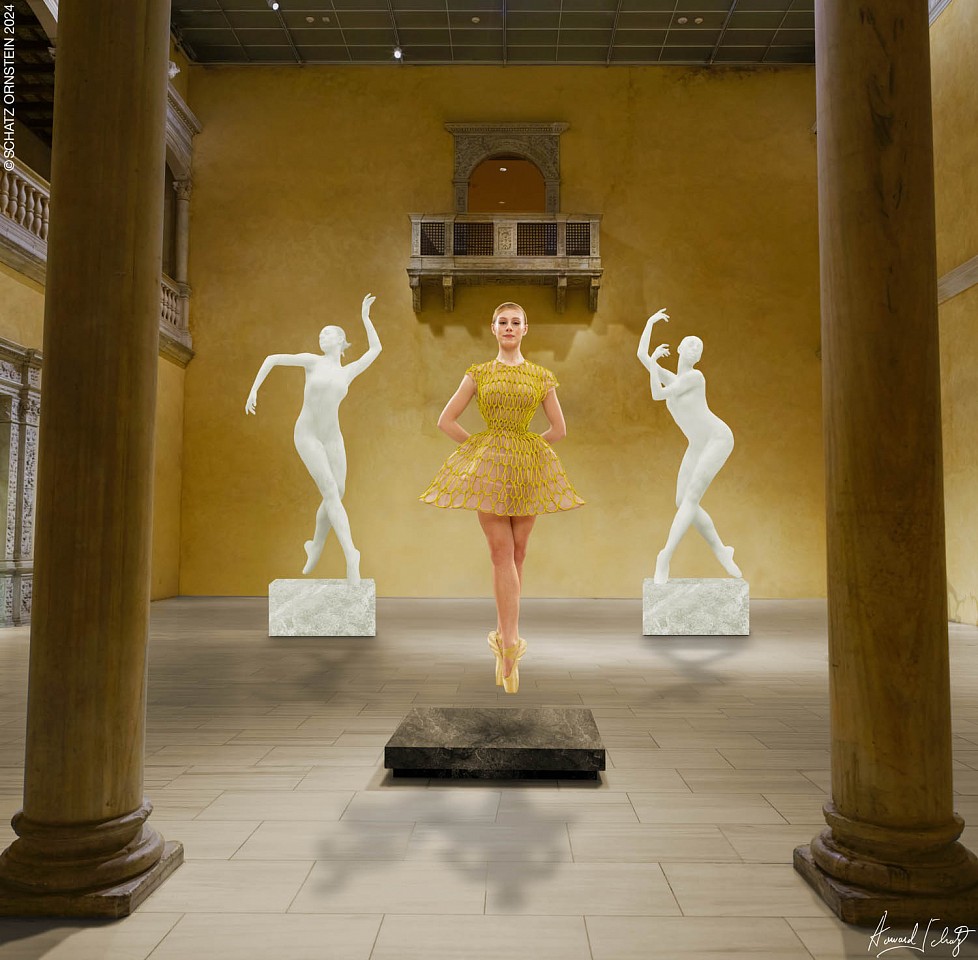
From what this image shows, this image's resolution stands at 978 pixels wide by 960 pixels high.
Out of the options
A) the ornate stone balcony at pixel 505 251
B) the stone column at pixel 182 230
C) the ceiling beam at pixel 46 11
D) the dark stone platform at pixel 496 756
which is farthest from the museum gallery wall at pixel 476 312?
the dark stone platform at pixel 496 756

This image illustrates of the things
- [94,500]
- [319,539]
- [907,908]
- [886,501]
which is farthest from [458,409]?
[319,539]

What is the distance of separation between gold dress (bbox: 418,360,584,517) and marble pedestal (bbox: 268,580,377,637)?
371 centimetres

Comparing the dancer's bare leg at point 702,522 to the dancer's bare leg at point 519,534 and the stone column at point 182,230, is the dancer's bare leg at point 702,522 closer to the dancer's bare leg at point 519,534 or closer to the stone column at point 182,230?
the dancer's bare leg at point 519,534

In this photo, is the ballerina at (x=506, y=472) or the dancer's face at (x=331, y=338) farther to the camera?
the dancer's face at (x=331, y=338)

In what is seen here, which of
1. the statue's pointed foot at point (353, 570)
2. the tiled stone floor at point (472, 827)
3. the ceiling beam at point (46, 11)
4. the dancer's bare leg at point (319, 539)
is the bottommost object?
the tiled stone floor at point (472, 827)

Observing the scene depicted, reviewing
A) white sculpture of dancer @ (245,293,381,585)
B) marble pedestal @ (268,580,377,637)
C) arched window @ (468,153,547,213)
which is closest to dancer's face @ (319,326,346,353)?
white sculpture of dancer @ (245,293,381,585)

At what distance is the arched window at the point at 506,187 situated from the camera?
1506 cm

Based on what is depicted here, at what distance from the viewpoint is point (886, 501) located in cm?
187

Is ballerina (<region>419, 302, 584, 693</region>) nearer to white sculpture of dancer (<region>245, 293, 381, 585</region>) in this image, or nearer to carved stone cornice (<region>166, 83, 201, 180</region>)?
white sculpture of dancer (<region>245, 293, 381, 585</region>)

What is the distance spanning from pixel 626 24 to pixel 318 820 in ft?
38.6

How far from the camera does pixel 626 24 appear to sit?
36.7ft

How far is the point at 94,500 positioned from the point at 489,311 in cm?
1011
